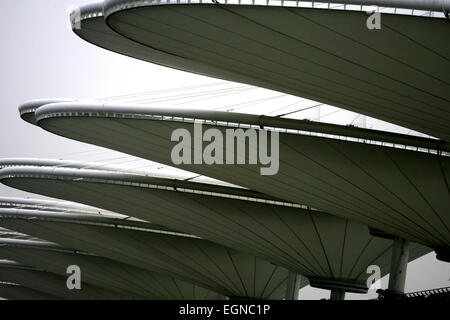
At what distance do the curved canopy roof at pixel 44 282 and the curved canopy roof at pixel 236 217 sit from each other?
88.3 ft

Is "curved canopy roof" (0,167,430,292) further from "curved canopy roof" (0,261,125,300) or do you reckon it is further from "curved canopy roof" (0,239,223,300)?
"curved canopy roof" (0,261,125,300)

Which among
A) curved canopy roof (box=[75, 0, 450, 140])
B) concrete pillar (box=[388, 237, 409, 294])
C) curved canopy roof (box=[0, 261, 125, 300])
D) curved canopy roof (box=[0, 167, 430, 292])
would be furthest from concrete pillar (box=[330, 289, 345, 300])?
curved canopy roof (box=[0, 261, 125, 300])

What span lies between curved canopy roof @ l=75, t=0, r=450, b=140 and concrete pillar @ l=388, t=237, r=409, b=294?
11.8 metres

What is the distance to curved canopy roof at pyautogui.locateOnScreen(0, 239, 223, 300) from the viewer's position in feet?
195

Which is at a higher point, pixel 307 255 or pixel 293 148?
pixel 293 148

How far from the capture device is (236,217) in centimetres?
4144

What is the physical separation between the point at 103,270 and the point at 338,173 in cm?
3051

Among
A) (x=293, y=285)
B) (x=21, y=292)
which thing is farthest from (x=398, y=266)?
(x=21, y=292)

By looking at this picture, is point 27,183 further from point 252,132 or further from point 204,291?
point 204,291

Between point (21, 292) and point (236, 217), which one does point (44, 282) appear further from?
point (236, 217)

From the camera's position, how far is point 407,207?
34.1 meters

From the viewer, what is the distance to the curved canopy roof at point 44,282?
227 feet
